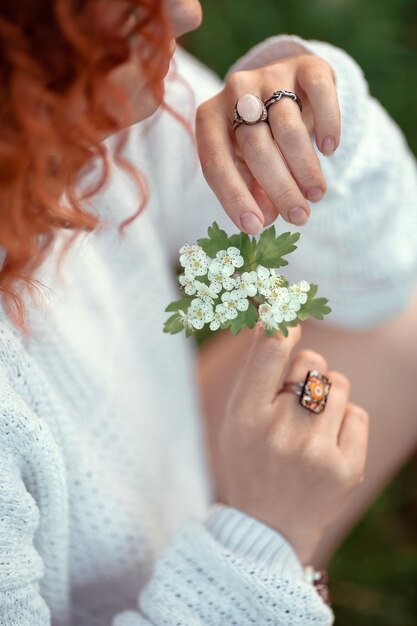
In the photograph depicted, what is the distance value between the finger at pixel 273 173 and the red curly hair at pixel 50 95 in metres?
0.10

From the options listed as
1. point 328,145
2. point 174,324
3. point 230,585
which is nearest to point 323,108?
point 328,145

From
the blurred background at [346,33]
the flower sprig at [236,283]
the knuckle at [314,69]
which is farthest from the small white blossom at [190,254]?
the blurred background at [346,33]

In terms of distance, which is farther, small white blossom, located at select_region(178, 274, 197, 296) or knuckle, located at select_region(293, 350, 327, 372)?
knuckle, located at select_region(293, 350, 327, 372)

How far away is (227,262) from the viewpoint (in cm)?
62

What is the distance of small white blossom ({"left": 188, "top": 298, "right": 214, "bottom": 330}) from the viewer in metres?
0.63

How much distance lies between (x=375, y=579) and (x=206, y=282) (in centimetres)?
105

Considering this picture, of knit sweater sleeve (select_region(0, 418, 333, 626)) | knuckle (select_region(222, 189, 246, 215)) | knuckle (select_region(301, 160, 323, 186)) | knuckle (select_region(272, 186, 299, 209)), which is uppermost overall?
knuckle (select_region(301, 160, 323, 186))

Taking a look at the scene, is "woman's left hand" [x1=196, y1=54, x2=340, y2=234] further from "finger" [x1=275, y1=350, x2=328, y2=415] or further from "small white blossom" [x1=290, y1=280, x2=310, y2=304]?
"finger" [x1=275, y1=350, x2=328, y2=415]

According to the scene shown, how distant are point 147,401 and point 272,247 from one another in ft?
1.54

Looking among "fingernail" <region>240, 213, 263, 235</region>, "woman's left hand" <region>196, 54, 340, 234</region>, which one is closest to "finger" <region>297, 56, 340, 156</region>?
"woman's left hand" <region>196, 54, 340, 234</region>

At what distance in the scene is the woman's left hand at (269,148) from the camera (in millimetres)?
647

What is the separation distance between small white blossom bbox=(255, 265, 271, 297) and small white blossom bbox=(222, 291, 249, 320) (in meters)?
0.02

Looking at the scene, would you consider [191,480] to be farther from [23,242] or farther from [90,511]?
[23,242]

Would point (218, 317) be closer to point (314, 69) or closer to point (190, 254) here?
point (190, 254)
